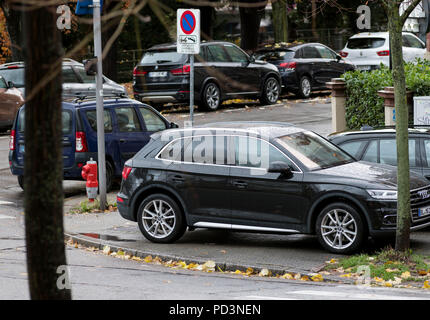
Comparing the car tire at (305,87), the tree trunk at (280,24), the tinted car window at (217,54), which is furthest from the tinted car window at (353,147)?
the tree trunk at (280,24)

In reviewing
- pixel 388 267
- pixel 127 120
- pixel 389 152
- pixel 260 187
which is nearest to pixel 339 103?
pixel 127 120

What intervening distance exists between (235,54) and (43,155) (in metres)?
22.8

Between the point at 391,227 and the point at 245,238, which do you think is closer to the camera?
the point at 391,227

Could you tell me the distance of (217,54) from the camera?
26.6 m

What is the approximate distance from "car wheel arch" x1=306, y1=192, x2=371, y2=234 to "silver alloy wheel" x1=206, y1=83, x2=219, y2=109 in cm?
1512

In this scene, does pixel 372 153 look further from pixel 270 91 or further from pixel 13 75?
pixel 13 75

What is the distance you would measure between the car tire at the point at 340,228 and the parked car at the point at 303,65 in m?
18.4

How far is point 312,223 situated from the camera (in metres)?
10.8

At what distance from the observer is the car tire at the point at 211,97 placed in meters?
25.6

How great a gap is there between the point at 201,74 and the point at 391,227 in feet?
50.3

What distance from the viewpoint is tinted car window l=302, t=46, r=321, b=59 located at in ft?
96.6

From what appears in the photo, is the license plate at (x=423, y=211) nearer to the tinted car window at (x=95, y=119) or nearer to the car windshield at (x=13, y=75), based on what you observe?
the tinted car window at (x=95, y=119)
